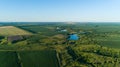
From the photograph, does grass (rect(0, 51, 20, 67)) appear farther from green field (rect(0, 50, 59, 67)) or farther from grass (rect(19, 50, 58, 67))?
grass (rect(19, 50, 58, 67))

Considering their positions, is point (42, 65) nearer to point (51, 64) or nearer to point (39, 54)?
point (51, 64)

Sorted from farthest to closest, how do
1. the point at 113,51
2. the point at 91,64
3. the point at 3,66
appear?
1. the point at 113,51
2. the point at 91,64
3. the point at 3,66

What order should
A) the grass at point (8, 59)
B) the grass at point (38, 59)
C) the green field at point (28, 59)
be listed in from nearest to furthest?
the grass at point (8, 59) → the green field at point (28, 59) → the grass at point (38, 59)

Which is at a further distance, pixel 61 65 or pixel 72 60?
pixel 72 60

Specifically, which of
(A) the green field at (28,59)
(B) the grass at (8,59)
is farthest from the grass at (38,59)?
(B) the grass at (8,59)

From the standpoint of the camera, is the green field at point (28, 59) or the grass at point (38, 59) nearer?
the green field at point (28, 59)

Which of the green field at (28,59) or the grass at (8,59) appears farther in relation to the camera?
the green field at (28,59)

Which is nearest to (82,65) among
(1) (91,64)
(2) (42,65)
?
(1) (91,64)

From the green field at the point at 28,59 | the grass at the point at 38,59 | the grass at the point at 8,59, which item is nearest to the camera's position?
the grass at the point at 8,59

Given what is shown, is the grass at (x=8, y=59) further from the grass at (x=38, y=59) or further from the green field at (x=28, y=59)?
the grass at (x=38, y=59)
